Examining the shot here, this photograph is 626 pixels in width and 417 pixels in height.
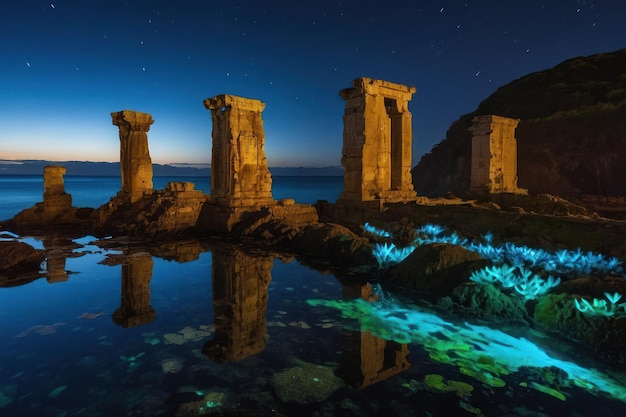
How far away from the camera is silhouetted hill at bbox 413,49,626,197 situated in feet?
88.2

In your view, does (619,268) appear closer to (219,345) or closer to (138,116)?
(219,345)

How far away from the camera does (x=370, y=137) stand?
571 inches

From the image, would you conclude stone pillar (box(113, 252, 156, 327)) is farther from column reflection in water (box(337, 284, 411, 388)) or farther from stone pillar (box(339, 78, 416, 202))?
stone pillar (box(339, 78, 416, 202))

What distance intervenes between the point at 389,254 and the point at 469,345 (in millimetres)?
3828

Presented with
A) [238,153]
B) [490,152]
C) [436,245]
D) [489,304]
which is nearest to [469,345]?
[489,304]

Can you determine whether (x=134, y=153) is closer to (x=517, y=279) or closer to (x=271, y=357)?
(x=271, y=357)

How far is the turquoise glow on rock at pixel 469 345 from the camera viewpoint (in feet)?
14.0

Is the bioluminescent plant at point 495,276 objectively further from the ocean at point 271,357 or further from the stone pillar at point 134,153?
the stone pillar at point 134,153

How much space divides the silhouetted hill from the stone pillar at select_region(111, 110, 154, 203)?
88.6ft

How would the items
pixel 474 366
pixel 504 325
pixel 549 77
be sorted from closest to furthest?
pixel 474 366
pixel 504 325
pixel 549 77

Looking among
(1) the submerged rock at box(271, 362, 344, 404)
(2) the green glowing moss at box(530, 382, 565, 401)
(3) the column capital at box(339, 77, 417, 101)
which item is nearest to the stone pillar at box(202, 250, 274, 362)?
(1) the submerged rock at box(271, 362, 344, 404)

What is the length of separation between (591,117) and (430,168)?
20029 millimetres

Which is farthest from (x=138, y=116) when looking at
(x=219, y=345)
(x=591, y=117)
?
(x=591, y=117)

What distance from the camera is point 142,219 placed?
14484 millimetres
